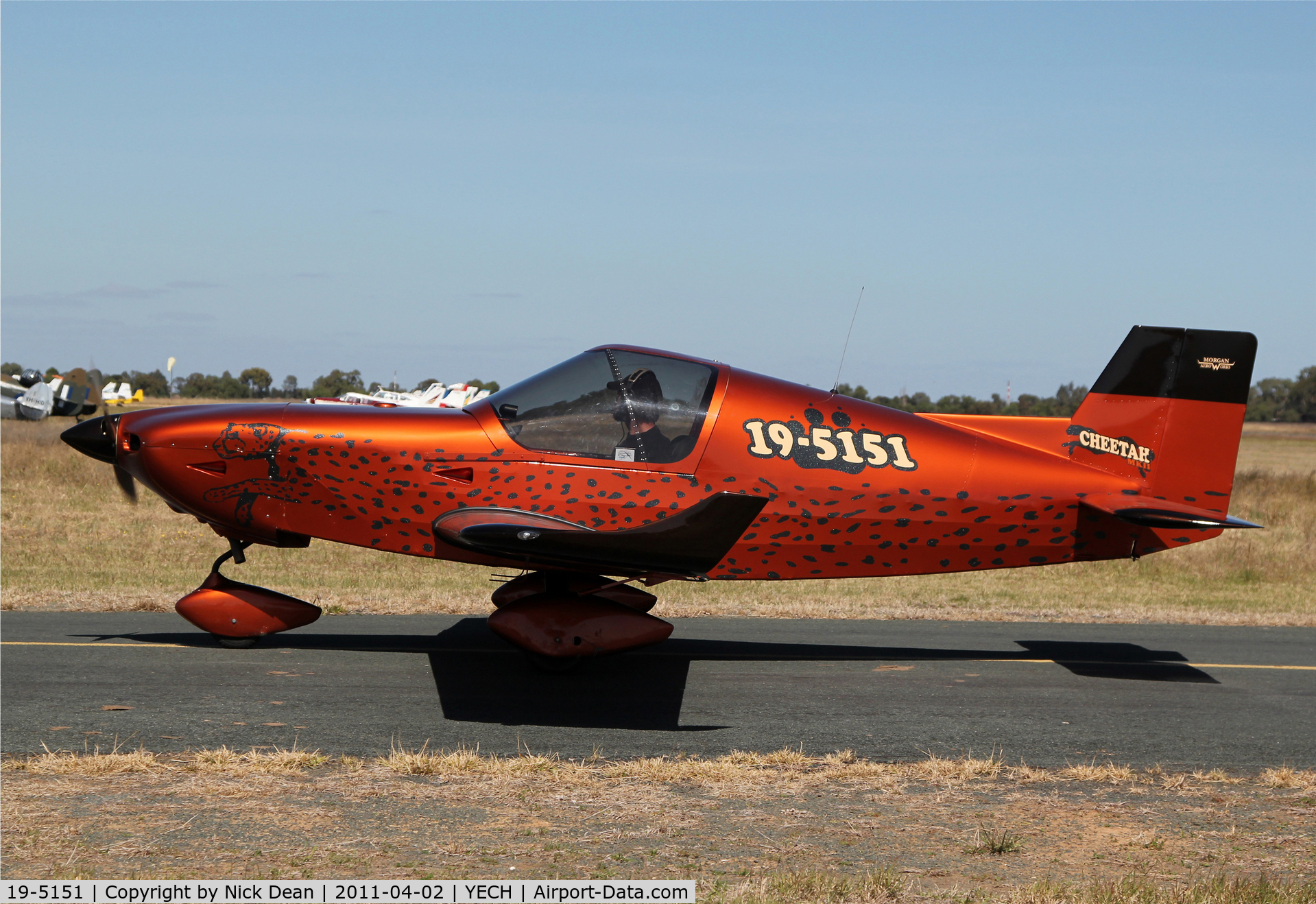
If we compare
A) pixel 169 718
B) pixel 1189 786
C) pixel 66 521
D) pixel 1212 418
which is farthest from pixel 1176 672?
pixel 66 521

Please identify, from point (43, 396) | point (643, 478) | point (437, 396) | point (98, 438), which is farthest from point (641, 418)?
point (43, 396)

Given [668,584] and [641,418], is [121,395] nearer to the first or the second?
[668,584]

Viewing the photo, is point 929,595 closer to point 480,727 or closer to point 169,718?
point 480,727

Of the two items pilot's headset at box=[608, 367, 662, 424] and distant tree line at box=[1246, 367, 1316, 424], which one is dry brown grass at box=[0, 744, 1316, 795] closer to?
pilot's headset at box=[608, 367, 662, 424]

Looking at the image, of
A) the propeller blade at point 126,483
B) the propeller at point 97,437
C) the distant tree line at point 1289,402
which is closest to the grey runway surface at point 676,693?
the propeller blade at point 126,483

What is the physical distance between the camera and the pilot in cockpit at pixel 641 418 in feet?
25.8

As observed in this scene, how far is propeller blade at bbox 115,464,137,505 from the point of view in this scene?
28.5 ft

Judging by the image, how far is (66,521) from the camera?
17.9 metres

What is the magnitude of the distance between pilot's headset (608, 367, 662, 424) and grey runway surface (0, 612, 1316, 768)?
2035 mm

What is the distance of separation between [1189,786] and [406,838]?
4308 mm

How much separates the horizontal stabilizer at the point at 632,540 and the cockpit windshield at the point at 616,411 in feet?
2.38

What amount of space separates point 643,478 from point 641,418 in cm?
45
